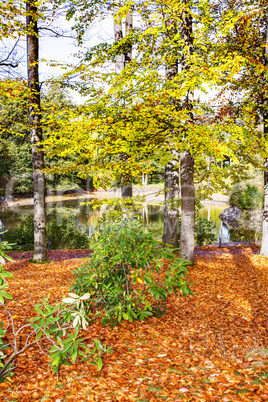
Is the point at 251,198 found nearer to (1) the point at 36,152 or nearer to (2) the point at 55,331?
(1) the point at 36,152

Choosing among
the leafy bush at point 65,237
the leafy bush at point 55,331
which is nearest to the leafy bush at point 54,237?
the leafy bush at point 65,237

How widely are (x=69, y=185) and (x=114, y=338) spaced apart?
33.9 m

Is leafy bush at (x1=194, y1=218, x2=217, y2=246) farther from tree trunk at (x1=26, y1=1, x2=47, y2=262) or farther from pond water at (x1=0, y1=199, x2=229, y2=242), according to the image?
tree trunk at (x1=26, y1=1, x2=47, y2=262)

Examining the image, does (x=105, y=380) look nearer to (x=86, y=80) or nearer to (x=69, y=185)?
(x=86, y=80)

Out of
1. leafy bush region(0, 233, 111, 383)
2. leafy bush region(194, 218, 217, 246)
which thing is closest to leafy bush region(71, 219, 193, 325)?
leafy bush region(0, 233, 111, 383)

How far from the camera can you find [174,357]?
3.55 m

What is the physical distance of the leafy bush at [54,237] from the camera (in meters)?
12.8

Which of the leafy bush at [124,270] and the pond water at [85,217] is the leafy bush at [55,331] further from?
the pond water at [85,217]

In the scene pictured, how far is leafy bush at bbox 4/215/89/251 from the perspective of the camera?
1284cm

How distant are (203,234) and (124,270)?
34.2 feet

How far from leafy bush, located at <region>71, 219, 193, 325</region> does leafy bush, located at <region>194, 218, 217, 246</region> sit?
9987 mm

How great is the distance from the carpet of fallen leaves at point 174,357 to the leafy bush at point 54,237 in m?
6.69

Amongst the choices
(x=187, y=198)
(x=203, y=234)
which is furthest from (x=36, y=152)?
(x=203, y=234)

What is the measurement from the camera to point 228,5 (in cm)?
884
